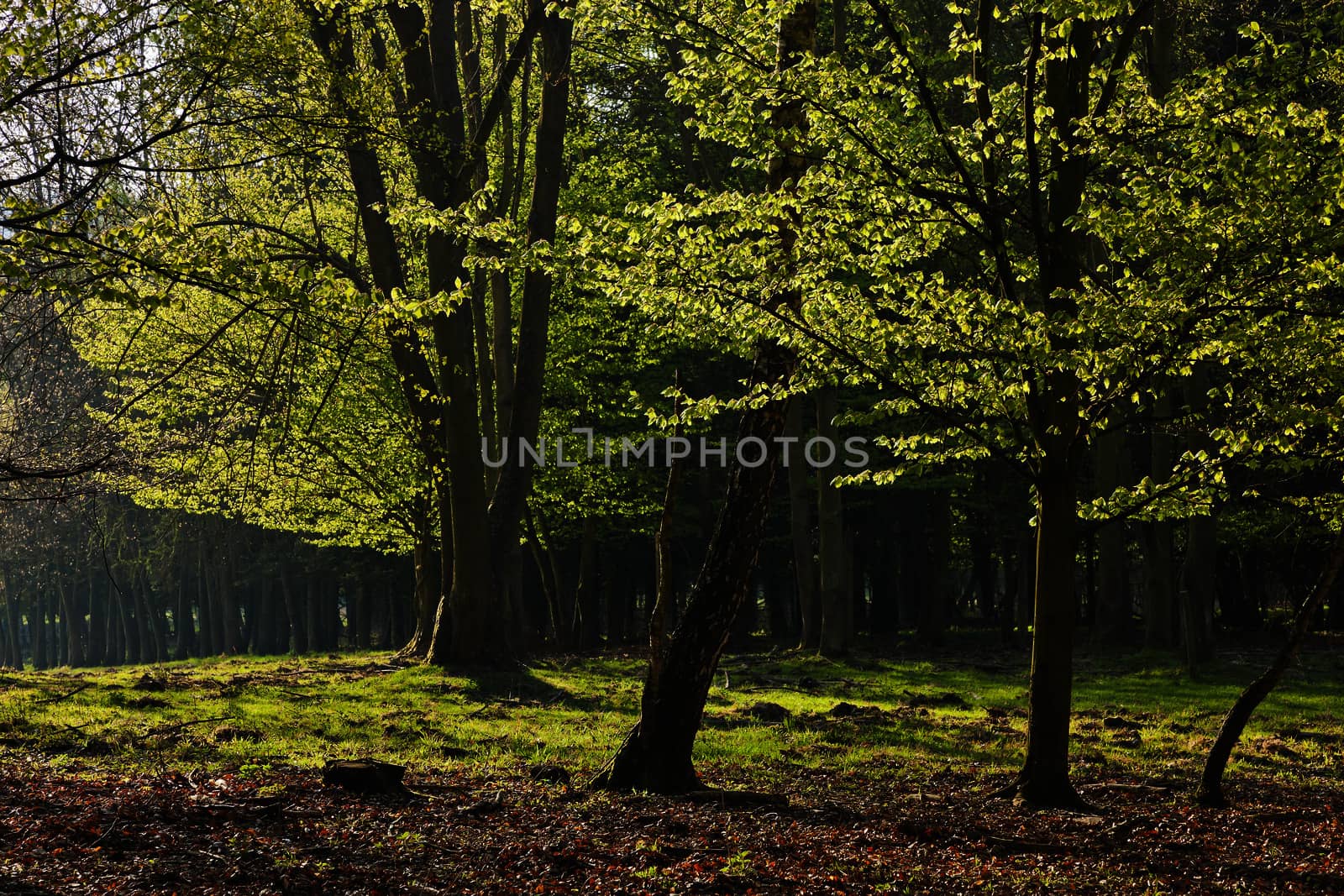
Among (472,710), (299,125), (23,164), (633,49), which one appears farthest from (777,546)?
(23,164)

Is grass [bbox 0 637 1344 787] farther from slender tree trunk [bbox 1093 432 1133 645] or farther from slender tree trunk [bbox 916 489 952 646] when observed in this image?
slender tree trunk [bbox 916 489 952 646]

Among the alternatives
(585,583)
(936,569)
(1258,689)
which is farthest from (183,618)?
(1258,689)

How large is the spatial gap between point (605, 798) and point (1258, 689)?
5.58 meters

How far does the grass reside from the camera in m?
11.5

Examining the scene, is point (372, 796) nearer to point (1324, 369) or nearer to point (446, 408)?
point (1324, 369)

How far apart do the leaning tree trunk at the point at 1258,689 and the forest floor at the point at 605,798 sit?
0.27m

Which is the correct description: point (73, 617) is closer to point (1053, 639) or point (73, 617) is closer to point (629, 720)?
→ point (629, 720)

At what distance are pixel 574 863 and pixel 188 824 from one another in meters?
2.45

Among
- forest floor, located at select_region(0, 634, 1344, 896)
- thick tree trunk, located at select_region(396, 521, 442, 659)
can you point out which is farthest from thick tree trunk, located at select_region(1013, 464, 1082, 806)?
thick tree trunk, located at select_region(396, 521, 442, 659)

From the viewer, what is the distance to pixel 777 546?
1460 inches

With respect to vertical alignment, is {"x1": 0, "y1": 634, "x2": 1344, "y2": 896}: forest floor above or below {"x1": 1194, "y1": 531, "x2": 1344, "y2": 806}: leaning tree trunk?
below

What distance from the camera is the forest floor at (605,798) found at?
6.68m

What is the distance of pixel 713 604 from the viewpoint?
9625 mm

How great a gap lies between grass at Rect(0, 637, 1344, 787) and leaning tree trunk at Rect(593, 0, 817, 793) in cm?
112
